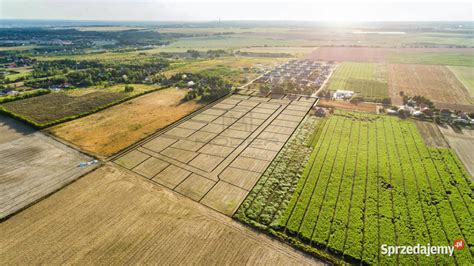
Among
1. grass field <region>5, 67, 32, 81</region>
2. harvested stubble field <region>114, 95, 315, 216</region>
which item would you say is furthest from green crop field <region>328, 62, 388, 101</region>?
grass field <region>5, 67, 32, 81</region>

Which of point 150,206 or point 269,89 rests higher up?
point 269,89

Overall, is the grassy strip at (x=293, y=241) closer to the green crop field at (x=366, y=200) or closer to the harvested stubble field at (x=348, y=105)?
the green crop field at (x=366, y=200)

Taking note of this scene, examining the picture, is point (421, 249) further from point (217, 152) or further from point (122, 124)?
point (122, 124)

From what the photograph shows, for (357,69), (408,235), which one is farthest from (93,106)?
(357,69)

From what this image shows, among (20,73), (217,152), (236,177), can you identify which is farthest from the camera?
(20,73)

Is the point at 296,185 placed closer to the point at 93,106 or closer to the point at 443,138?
the point at 443,138

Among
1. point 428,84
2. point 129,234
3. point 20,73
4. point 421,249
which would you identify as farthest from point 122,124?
point 428,84
